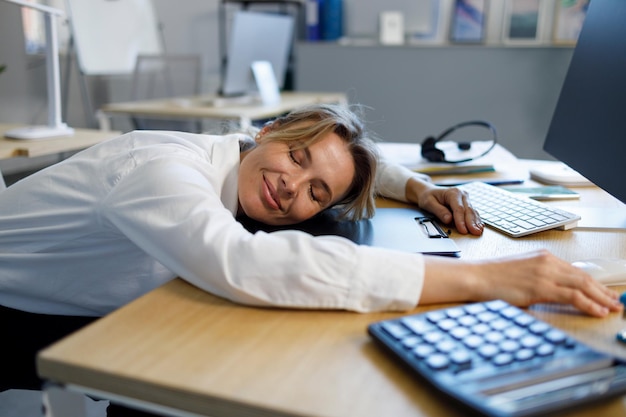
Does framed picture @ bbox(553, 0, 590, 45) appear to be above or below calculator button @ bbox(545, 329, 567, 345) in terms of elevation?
above

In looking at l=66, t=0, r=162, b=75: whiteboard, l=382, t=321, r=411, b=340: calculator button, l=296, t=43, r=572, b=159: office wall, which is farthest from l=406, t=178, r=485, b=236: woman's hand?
l=66, t=0, r=162, b=75: whiteboard

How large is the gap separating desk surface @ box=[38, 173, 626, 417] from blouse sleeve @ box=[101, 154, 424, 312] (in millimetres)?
20

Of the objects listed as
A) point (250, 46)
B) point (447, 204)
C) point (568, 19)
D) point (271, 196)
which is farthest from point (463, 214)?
point (568, 19)

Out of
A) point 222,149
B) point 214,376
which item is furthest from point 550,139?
point 214,376

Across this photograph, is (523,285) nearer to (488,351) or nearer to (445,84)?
(488,351)

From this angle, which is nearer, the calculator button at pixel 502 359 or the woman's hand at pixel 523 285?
the calculator button at pixel 502 359

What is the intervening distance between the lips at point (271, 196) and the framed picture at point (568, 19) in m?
3.09

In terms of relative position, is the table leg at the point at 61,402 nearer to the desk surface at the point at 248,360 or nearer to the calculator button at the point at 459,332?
the desk surface at the point at 248,360

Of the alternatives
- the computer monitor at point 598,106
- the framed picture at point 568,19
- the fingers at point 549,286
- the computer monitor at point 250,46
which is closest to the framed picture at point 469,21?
the framed picture at point 568,19

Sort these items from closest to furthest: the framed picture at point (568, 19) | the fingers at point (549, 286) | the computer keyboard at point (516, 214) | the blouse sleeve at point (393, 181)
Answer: the fingers at point (549, 286)
the computer keyboard at point (516, 214)
the blouse sleeve at point (393, 181)
the framed picture at point (568, 19)

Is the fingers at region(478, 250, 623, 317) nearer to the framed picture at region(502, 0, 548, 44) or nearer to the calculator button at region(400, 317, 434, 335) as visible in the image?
the calculator button at region(400, 317, 434, 335)

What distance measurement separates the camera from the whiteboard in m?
3.23

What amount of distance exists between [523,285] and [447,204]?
0.44 m

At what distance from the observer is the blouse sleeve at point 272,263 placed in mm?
659
